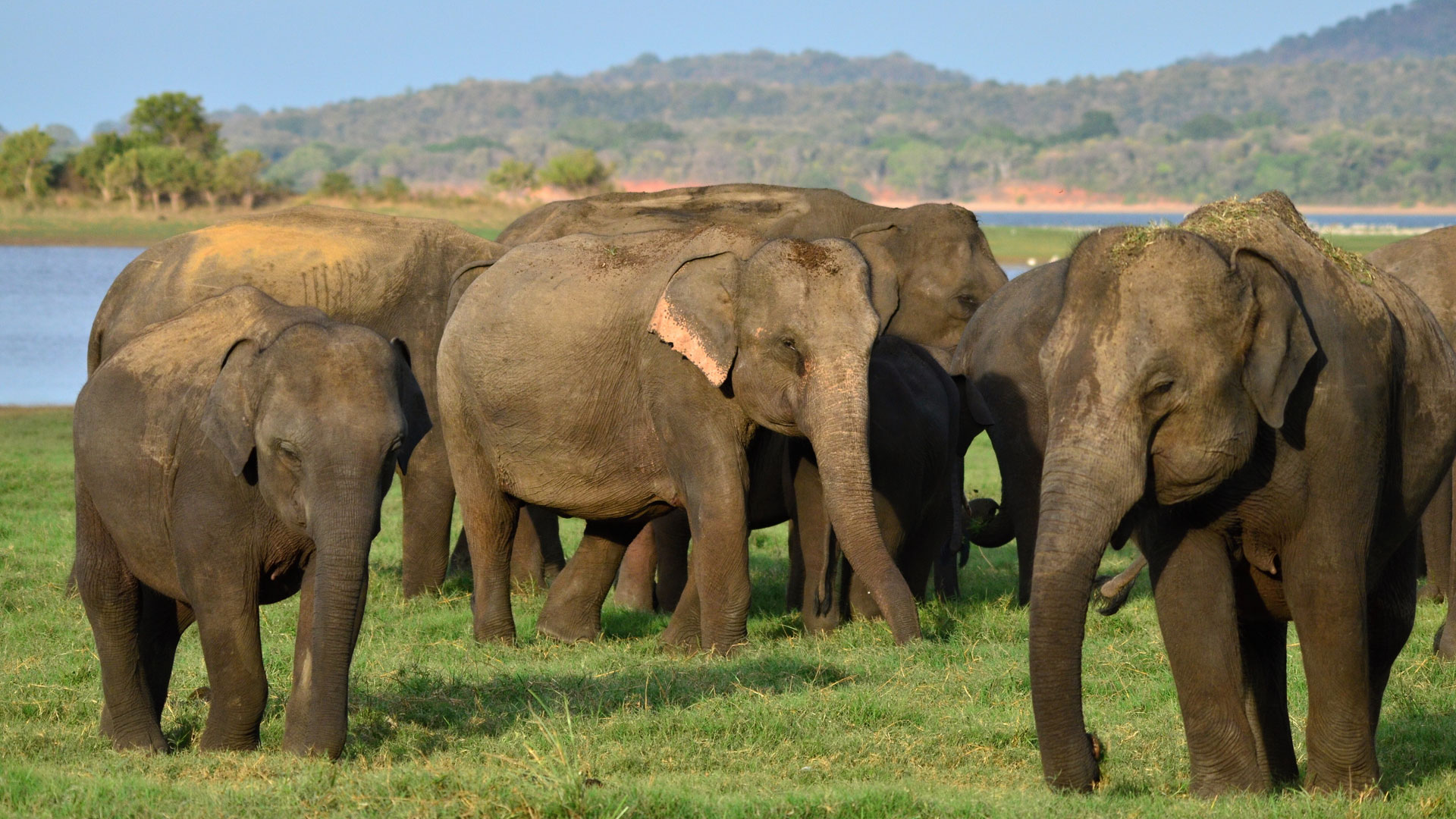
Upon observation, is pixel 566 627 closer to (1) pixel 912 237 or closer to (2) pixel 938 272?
(2) pixel 938 272

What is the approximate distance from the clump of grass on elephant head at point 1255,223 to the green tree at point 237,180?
189 ft

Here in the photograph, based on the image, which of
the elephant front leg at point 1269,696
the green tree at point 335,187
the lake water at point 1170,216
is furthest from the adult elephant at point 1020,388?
the lake water at point 1170,216

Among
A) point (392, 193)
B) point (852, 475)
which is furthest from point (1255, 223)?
point (392, 193)

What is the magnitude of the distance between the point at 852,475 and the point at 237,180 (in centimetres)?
5679

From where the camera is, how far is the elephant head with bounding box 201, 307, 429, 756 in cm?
576

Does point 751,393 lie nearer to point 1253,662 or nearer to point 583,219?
point 1253,662

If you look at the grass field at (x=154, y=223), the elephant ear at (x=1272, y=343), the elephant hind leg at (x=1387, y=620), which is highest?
the elephant ear at (x=1272, y=343)

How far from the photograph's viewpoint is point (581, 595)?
9.45m

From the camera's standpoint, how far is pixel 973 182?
6427 inches

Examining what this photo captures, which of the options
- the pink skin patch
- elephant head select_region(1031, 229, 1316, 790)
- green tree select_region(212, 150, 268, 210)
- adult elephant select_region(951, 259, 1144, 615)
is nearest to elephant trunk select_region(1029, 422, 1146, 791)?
elephant head select_region(1031, 229, 1316, 790)

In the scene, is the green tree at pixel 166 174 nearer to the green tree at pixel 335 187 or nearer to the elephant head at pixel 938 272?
the green tree at pixel 335 187

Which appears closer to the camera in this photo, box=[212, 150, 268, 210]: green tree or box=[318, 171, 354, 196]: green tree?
box=[212, 150, 268, 210]: green tree

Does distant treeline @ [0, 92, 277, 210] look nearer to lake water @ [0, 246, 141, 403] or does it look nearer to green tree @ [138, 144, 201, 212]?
green tree @ [138, 144, 201, 212]

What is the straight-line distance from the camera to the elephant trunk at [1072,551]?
4914 millimetres
